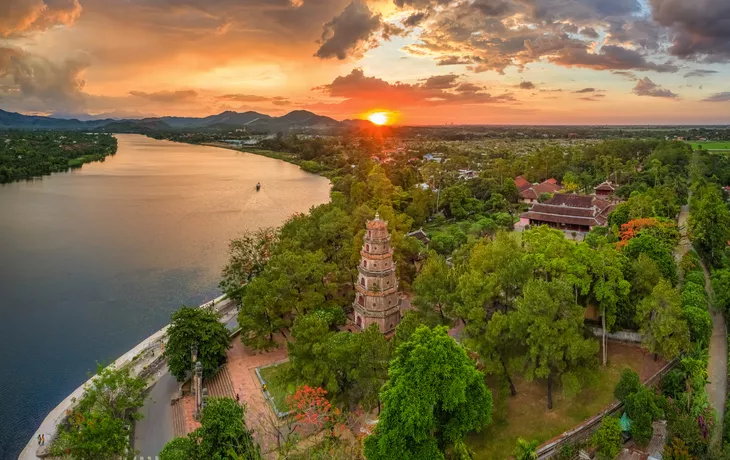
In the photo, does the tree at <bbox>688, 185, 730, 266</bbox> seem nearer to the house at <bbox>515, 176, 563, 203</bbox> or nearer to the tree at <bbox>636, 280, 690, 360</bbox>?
the tree at <bbox>636, 280, 690, 360</bbox>

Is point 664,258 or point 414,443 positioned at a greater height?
point 664,258

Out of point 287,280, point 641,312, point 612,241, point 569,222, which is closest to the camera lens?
point 641,312

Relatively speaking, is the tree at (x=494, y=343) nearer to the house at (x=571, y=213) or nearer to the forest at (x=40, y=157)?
the house at (x=571, y=213)

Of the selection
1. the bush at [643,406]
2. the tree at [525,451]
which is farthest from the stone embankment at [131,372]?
the bush at [643,406]

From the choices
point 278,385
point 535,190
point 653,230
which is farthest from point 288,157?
point 278,385

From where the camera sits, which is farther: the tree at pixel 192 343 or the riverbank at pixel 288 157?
the riverbank at pixel 288 157

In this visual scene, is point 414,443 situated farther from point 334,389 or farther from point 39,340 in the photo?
point 39,340

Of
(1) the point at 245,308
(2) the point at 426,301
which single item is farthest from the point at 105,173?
(2) the point at 426,301

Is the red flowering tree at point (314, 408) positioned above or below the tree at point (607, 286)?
below
